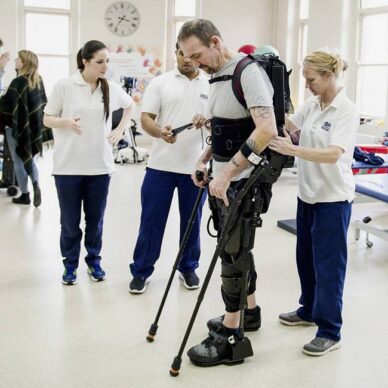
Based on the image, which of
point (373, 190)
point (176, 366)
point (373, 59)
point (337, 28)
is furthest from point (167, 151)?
point (373, 59)

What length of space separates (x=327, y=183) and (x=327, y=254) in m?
0.33

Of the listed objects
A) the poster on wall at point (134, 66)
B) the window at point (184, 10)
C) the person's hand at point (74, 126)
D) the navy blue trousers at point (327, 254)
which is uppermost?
the window at point (184, 10)

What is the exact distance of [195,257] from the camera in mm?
3506

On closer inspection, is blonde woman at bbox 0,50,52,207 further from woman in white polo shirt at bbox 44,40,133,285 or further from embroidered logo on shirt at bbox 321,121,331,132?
embroidered logo on shirt at bbox 321,121,331,132

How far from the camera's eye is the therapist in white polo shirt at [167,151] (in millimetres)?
3203

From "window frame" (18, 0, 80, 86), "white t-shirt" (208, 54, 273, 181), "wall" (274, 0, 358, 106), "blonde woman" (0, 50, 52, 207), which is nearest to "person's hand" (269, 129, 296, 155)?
"white t-shirt" (208, 54, 273, 181)

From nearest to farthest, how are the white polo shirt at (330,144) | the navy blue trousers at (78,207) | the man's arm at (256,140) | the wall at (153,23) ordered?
the man's arm at (256,140)
the white polo shirt at (330,144)
the navy blue trousers at (78,207)
the wall at (153,23)

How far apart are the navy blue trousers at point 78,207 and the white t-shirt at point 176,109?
0.38m

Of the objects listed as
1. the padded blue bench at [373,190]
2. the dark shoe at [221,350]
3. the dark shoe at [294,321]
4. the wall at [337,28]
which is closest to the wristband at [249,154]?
the dark shoe at [221,350]

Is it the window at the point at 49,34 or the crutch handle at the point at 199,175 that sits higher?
A: the window at the point at 49,34

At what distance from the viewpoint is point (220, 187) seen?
91.1 inches

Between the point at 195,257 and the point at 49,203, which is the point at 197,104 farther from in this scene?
the point at 49,203

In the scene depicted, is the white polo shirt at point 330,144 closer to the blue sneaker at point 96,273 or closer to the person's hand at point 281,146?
the person's hand at point 281,146

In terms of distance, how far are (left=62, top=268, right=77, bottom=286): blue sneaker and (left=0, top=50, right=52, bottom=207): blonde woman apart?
7.00ft
